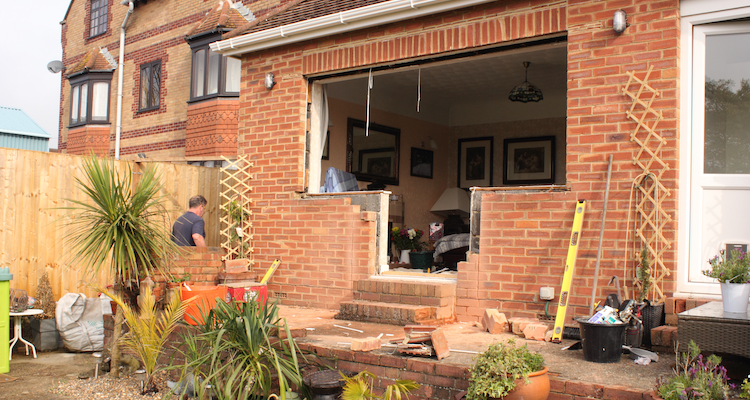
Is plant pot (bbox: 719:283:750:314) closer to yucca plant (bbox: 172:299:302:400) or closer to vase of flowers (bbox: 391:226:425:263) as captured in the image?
yucca plant (bbox: 172:299:302:400)

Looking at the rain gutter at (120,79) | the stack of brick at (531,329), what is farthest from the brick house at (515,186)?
the rain gutter at (120,79)

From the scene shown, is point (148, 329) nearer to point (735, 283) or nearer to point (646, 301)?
point (646, 301)

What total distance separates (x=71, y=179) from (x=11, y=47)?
57.0 meters

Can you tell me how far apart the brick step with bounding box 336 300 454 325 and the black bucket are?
6.31 feet

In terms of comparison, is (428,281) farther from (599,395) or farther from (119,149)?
(119,149)

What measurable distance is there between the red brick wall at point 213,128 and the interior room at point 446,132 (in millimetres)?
4770

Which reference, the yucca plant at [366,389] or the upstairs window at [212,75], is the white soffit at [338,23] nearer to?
the yucca plant at [366,389]

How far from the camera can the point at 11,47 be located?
54062mm

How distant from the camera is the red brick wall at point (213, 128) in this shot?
559 inches

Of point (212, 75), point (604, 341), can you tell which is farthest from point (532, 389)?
point (212, 75)

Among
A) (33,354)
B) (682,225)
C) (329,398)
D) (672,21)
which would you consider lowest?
(33,354)

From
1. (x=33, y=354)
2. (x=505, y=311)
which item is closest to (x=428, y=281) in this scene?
(x=505, y=311)

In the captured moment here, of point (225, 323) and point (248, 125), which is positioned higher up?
point (248, 125)

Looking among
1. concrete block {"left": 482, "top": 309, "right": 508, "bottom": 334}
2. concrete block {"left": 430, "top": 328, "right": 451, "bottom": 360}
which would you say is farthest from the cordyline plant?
concrete block {"left": 482, "top": 309, "right": 508, "bottom": 334}
